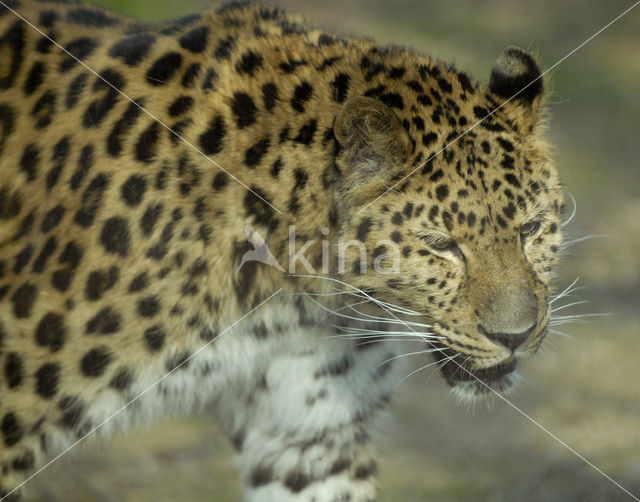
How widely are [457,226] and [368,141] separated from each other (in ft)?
1.68

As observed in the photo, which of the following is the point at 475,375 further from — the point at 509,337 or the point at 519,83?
the point at 519,83

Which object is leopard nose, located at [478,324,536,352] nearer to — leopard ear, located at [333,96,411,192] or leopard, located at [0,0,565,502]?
leopard, located at [0,0,565,502]

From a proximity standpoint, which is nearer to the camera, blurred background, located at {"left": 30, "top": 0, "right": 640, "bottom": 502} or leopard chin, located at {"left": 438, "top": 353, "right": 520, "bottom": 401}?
leopard chin, located at {"left": 438, "top": 353, "right": 520, "bottom": 401}

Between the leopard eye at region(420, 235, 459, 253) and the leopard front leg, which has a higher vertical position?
the leopard eye at region(420, 235, 459, 253)

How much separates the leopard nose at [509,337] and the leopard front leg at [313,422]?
2.82ft

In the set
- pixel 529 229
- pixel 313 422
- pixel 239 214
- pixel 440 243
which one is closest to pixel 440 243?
pixel 440 243

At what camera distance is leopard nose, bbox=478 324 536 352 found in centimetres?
394

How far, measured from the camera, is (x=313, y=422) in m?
4.71

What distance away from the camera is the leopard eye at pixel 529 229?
4055mm

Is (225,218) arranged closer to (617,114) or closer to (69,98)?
(69,98)

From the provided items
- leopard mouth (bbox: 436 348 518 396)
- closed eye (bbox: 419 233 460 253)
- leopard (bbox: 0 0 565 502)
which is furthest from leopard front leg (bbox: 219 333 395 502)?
closed eye (bbox: 419 233 460 253)

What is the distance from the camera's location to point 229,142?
412cm

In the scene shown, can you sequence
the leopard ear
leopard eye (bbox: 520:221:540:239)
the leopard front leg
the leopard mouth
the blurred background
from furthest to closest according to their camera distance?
the blurred background, the leopard front leg, the leopard mouth, leopard eye (bbox: 520:221:540:239), the leopard ear

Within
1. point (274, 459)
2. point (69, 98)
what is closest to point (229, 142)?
point (69, 98)
